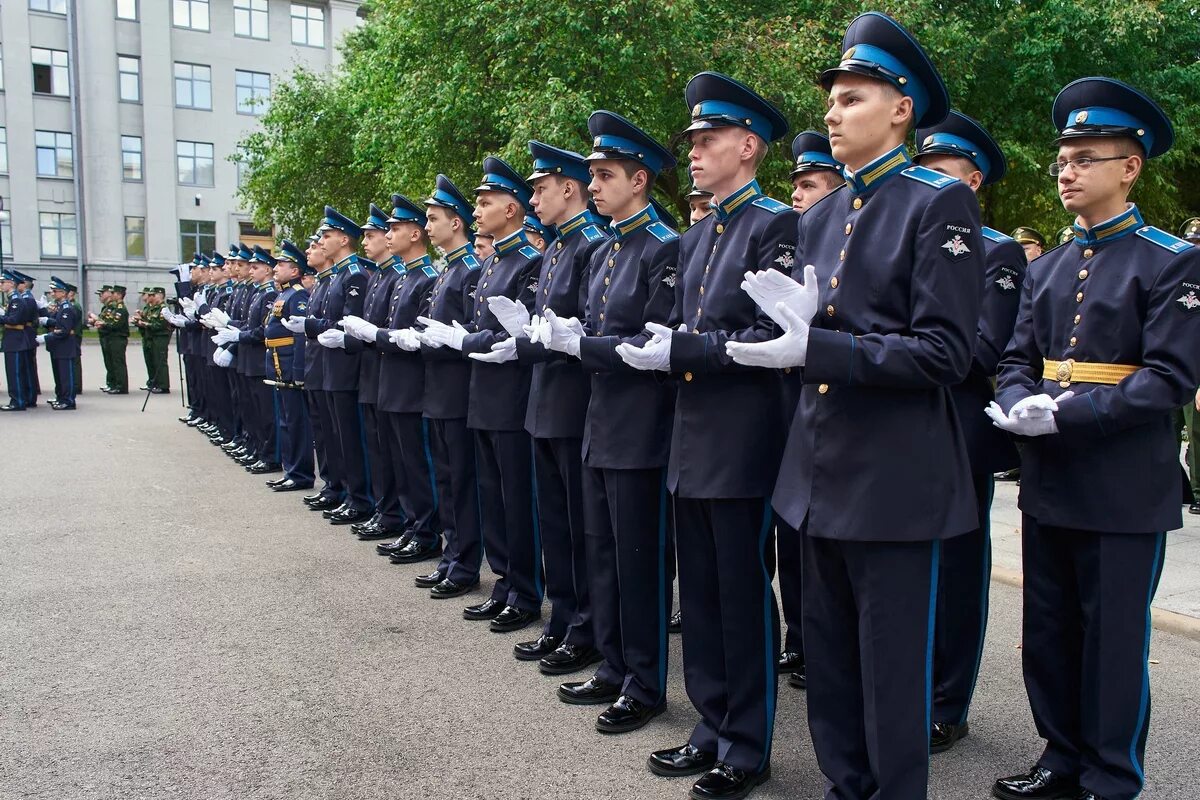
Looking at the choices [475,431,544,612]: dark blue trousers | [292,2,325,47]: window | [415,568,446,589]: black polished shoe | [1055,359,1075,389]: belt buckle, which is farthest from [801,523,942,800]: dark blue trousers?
[292,2,325,47]: window

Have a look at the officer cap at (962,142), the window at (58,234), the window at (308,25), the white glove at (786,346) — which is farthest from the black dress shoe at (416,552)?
the window at (308,25)

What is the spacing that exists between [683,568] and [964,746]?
130 cm

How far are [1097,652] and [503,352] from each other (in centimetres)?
283

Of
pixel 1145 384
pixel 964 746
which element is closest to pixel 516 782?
pixel 964 746

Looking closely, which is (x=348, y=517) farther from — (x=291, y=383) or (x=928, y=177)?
(x=928, y=177)

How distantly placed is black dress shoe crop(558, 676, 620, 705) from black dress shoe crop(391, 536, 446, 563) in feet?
8.71

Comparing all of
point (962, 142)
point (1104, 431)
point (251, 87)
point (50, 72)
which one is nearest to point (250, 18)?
point (251, 87)

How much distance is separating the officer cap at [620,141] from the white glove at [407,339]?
215cm

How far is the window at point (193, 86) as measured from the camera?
41688 millimetres

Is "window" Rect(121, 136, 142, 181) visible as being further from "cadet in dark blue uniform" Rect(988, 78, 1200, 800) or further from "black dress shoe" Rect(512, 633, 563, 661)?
"cadet in dark blue uniform" Rect(988, 78, 1200, 800)

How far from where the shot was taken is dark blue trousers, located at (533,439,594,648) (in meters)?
4.77

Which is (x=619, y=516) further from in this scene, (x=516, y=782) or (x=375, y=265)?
(x=375, y=265)

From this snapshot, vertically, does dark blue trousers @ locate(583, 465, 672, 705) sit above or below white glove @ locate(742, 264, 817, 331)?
below

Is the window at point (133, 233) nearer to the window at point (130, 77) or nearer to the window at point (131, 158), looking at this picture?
the window at point (131, 158)
